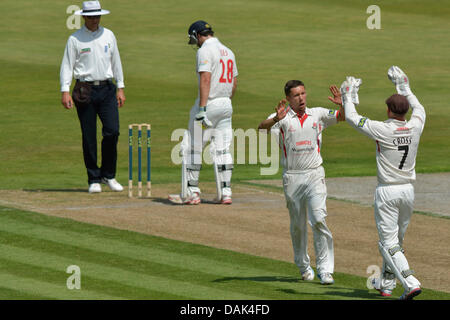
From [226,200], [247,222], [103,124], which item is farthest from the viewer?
[103,124]

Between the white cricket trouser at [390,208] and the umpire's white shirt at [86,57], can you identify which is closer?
the white cricket trouser at [390,208]

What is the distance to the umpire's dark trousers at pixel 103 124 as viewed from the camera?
658 inches

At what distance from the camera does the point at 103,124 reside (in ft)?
55.3

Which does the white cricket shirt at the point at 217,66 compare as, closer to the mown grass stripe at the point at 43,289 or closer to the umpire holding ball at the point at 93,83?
the umpire holding ball at the point at 93,83

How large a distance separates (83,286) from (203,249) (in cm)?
236

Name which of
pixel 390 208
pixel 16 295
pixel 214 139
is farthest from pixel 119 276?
pixel 214 139

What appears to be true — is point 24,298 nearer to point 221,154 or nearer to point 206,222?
point 206,222

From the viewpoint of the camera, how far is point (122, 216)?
47.8 ft

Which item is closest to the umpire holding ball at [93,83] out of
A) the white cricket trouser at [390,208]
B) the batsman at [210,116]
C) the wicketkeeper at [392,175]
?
the batsman at [210,116]

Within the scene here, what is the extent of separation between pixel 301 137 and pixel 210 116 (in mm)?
4615

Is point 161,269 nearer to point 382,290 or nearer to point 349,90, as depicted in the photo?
point 382,290

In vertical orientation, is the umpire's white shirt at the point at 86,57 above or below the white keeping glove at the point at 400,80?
below

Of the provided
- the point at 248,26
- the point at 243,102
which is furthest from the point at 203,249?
the point at 248,26
